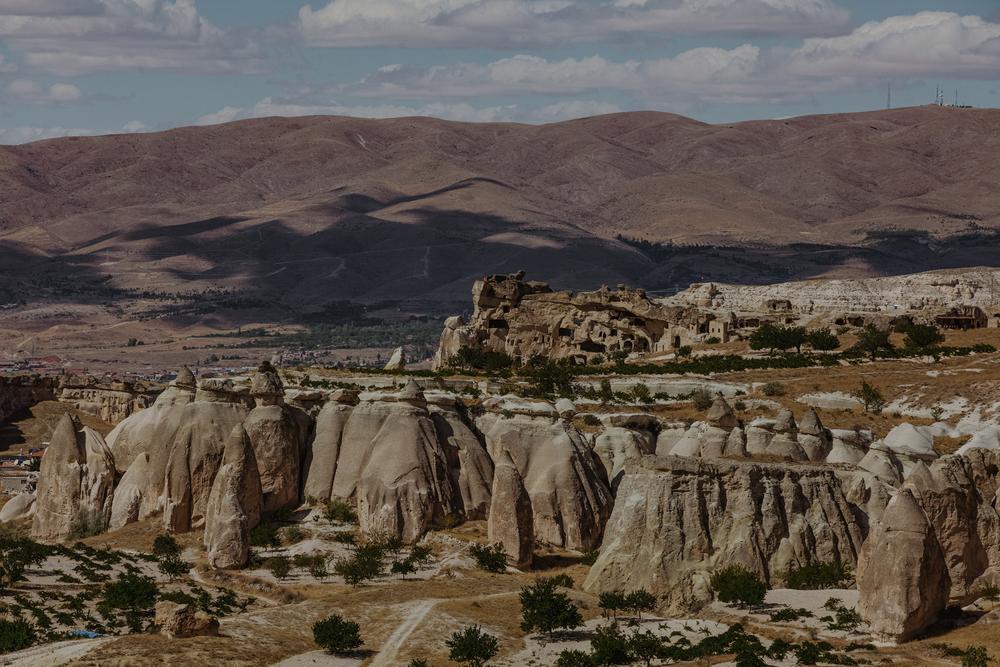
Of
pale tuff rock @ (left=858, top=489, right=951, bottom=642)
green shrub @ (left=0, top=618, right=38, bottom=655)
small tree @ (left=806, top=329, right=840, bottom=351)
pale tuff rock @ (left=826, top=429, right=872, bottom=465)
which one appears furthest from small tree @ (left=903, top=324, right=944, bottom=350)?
green shrub @ (left=0, top=618, right=38, bottom=655)

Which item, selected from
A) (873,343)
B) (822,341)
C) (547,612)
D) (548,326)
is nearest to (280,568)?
(547,612)

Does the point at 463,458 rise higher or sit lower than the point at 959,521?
higher

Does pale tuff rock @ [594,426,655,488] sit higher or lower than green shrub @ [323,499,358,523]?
higher

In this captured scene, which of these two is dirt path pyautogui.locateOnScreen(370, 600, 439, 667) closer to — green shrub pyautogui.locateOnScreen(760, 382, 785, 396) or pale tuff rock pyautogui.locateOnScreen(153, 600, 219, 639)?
pale tuff rock pyautogui.locateOnScreen(153, 600, 219, 639)

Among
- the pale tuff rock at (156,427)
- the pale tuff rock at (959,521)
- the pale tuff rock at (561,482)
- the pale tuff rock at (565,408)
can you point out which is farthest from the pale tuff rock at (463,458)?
the pale tuff rock at (959,521)

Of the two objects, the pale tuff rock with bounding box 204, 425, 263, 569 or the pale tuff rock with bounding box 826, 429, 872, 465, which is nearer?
the pale tuff rock with bounding box 204, 425, 263, 569

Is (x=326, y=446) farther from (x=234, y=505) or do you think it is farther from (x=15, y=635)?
(x=15, y=635)

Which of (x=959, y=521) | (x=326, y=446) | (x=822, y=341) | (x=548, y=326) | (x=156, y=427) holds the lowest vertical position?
(x=959, y=521)
